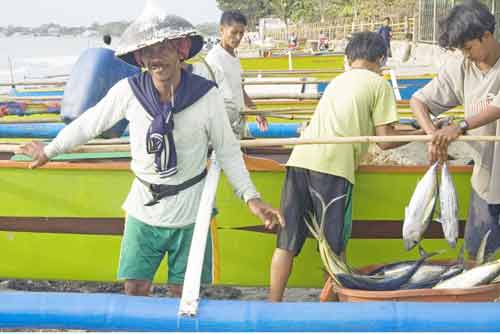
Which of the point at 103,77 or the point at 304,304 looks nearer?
the point at 304,304

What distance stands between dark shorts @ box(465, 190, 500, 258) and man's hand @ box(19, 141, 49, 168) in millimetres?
2218

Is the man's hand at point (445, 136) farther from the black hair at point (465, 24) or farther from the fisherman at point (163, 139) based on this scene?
the fisherman at point (163, 139)

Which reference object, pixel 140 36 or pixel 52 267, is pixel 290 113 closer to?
pixel 52 267

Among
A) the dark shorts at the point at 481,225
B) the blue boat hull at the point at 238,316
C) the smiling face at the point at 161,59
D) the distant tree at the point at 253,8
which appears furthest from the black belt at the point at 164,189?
the distant tree at the point at 253,8

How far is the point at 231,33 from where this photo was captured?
16.1 ft

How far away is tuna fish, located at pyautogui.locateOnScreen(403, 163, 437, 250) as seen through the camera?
3.19 m

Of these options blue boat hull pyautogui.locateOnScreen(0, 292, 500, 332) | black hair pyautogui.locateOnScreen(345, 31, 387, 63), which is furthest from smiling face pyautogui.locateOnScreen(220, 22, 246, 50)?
blue boat hull pyautogui.locateOnScreen(0, 292, 500, 332)

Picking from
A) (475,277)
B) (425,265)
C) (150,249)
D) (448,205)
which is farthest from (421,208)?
(150,249)

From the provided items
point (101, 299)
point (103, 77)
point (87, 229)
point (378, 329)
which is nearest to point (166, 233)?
point (101, 299)

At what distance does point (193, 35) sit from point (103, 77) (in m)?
2.12

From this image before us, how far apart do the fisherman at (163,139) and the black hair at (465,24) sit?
117 centimetres

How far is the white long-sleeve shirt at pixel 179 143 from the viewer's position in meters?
2.71

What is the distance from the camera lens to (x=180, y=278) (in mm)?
2934

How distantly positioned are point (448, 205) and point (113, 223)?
215 centimetres
